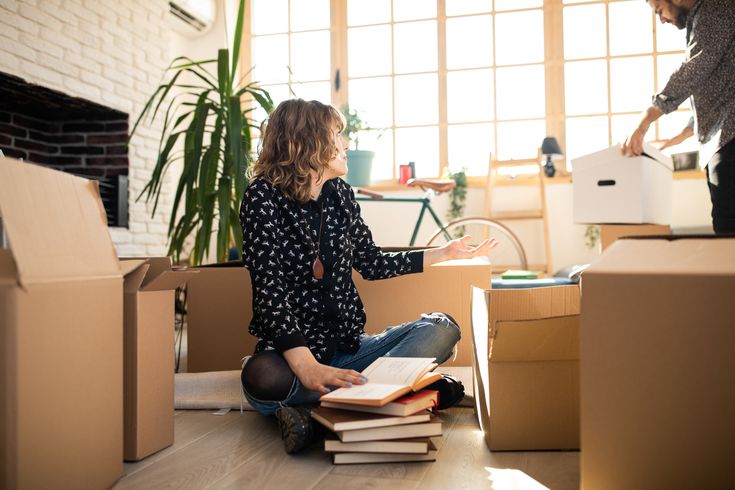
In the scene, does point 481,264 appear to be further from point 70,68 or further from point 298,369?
point 70,68

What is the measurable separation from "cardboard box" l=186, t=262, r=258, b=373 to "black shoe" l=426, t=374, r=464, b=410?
0.72 m

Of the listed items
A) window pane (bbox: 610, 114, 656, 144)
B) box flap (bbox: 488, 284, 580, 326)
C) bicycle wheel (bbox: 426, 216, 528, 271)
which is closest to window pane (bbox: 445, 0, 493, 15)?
window pane (bbox: 610, 114, 656, 144)

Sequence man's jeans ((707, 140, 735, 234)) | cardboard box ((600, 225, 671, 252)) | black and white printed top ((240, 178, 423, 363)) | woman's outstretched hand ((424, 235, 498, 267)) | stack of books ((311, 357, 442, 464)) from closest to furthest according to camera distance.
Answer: stack of books ((311, 357, 442, 464))
black and white printed top ((240, 178, 423, 363))
woman's outstretched hand ((424, 235, 498, 267))
man's jeans ((707, 140, 735, 234))
cardboard box ((600, 225, 671, 252))

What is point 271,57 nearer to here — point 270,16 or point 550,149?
point 270,16

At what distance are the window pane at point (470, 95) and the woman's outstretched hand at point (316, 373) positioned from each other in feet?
12.7

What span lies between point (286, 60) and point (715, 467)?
497 cm

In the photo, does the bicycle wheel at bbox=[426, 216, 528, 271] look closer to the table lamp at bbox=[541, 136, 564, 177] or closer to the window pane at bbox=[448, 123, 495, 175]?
the window pane at bbox=[448, 123, 495, 175]

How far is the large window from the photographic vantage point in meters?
4.66

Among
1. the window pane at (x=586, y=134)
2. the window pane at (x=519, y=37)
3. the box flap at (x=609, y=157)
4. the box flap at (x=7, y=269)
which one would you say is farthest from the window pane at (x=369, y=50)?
the box flap at (x=7, y=269)

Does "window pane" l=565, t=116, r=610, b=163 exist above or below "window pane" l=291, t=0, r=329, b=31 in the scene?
below

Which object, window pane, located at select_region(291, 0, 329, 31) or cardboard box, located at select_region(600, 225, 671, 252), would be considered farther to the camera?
window pane, located at select_region(291, 0, 329, 31)

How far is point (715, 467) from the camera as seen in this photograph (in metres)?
0.81

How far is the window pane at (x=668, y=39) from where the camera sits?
457 centimetres

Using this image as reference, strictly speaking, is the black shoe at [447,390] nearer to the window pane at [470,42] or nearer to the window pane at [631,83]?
the window pane at [631,83]
